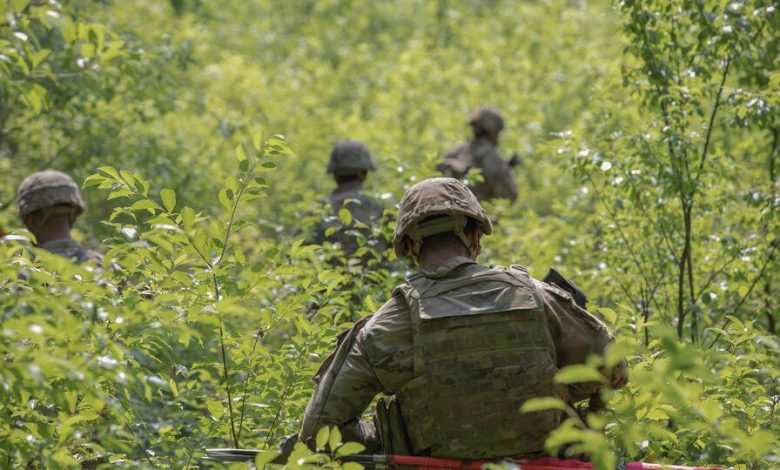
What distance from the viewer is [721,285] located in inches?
264

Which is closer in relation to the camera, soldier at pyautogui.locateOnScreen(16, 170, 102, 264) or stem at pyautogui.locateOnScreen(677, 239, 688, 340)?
stem at pyautogui.locateOnScreen(677, 239, 688, 340)

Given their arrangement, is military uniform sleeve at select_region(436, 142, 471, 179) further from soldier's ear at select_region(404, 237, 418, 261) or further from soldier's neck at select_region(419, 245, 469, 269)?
soldier's neck at select_region(419, 245, 469, 269)

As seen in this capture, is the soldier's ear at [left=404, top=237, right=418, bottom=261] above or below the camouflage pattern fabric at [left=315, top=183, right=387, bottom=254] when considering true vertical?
below

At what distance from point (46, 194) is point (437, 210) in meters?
3.89

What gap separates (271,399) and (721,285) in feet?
9.17

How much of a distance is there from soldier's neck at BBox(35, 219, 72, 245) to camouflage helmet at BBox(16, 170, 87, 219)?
0.41 feet

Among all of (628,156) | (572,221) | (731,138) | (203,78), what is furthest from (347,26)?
(628,156)

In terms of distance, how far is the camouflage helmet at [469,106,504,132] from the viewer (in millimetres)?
12617

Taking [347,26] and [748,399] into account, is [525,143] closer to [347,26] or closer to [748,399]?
[347,26]

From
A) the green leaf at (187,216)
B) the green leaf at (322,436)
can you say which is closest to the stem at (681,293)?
the green leaf at (187,216)

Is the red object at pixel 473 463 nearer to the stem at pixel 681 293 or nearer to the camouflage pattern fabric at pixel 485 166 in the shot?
the stem at pixel 681 293

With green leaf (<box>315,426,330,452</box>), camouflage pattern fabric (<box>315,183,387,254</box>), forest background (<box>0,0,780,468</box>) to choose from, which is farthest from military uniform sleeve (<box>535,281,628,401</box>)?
camouflage pattern fabric (<box>315,183,387,254</box>)

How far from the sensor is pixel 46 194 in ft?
24.8

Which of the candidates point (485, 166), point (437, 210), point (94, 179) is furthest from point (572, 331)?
point (485, 166)
